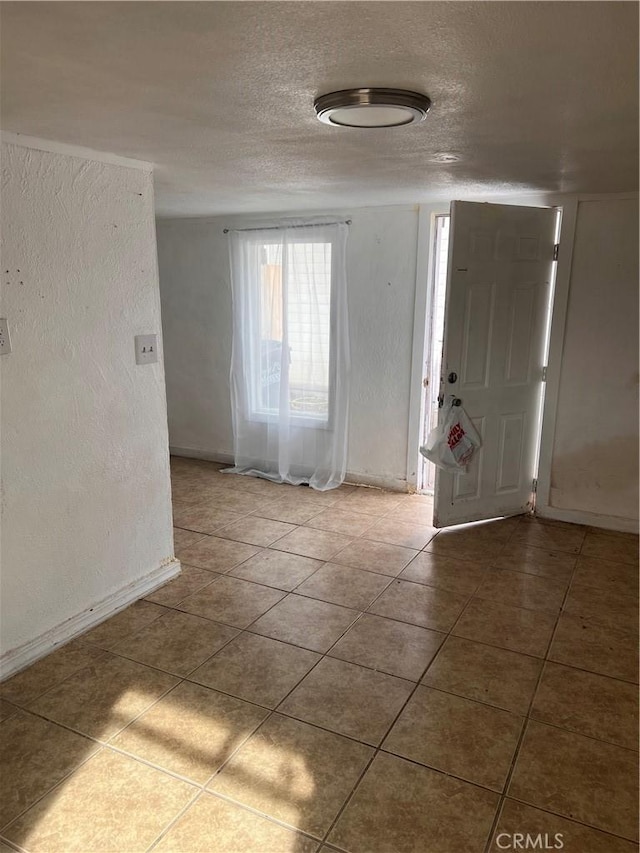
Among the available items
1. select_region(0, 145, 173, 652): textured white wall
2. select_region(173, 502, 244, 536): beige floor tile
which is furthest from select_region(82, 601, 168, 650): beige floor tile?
select_region(173, 502, 244, 536): beige floor tile

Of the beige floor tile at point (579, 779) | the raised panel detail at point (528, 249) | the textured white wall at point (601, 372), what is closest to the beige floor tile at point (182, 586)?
the beige floor tile at point (579, 779)

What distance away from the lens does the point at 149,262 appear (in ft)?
9.14

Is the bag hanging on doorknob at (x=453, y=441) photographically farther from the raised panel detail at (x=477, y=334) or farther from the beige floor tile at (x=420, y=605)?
the beige floor tile at (x=420, y=605)

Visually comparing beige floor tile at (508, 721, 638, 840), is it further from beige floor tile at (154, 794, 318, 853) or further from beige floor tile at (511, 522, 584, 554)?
beige floor tile at (511, 522, 584, 554)

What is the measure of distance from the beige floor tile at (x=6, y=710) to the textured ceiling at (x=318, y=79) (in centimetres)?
204

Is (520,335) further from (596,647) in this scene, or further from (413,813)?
(413,813)

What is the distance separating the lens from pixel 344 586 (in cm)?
311

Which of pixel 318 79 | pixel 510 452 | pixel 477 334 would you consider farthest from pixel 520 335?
pixel 318 79

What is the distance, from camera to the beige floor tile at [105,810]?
1657mm

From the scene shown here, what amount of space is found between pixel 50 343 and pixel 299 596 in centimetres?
166

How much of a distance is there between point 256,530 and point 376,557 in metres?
0.84

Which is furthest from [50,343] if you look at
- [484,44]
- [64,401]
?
[484,44]

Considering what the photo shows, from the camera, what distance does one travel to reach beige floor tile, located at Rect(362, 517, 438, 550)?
368 centimetres

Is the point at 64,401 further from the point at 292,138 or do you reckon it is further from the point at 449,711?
the point at 449,711
